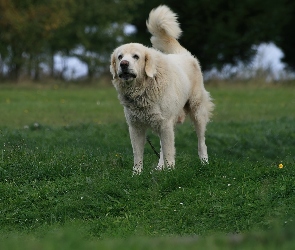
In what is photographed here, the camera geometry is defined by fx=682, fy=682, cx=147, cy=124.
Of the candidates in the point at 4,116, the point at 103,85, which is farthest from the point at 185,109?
the point at 103,85

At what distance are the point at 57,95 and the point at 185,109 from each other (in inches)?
594

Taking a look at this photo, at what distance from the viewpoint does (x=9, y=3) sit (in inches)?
1267

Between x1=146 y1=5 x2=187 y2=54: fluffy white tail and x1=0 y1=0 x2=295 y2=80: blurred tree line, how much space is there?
72.8 feet

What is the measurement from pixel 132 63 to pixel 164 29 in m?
Result: 1.94

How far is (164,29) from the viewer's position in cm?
1053

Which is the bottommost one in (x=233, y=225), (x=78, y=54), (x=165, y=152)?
(x=233, y=225)

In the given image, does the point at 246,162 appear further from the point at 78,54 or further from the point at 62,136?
the point at 78,54

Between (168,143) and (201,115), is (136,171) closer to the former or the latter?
(168,143)

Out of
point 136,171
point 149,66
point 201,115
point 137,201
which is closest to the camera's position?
point 137,201

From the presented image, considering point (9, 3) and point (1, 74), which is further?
point (1, 74)

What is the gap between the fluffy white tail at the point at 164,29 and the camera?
10391mm

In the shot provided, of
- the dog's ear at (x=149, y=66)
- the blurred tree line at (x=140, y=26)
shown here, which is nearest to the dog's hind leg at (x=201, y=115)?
the dog's ear at (x=149, y=66)

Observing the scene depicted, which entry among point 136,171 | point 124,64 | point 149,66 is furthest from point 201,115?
point 124,64

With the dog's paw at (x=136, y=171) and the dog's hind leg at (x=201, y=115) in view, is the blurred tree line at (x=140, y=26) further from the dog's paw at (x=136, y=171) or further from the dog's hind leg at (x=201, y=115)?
the dog's paw at (x=136, y=171)
